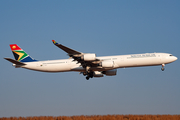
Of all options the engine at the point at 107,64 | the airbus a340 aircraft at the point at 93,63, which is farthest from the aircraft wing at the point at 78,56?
the engine at the point at 107,64

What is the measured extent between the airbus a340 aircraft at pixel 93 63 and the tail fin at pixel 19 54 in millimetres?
655

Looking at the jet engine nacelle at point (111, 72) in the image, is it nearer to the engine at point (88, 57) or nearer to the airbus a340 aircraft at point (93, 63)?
the airbus a340 aircraft at point (93, 63)

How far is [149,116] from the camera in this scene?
49.7m

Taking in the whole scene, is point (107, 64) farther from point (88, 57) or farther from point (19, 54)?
point (19, 54)

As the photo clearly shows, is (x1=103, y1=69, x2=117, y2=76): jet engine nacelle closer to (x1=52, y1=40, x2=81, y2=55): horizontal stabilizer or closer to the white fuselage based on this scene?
the white fuselage

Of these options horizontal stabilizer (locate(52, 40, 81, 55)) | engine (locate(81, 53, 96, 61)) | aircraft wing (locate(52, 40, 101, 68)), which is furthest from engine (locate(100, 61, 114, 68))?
horizontal stabilizer (locate(52, 40, 81, 55))

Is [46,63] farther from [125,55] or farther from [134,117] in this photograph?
[134,117]

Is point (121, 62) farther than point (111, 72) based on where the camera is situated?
No

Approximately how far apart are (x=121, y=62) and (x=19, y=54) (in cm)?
2382

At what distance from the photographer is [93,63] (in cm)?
5344

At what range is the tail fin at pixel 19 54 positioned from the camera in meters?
61.3

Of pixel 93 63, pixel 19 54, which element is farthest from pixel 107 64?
pixel 19 54

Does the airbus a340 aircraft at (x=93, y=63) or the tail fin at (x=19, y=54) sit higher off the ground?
the tail fin at (x=19, y=54)

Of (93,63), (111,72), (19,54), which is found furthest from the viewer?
A: (19,54)
